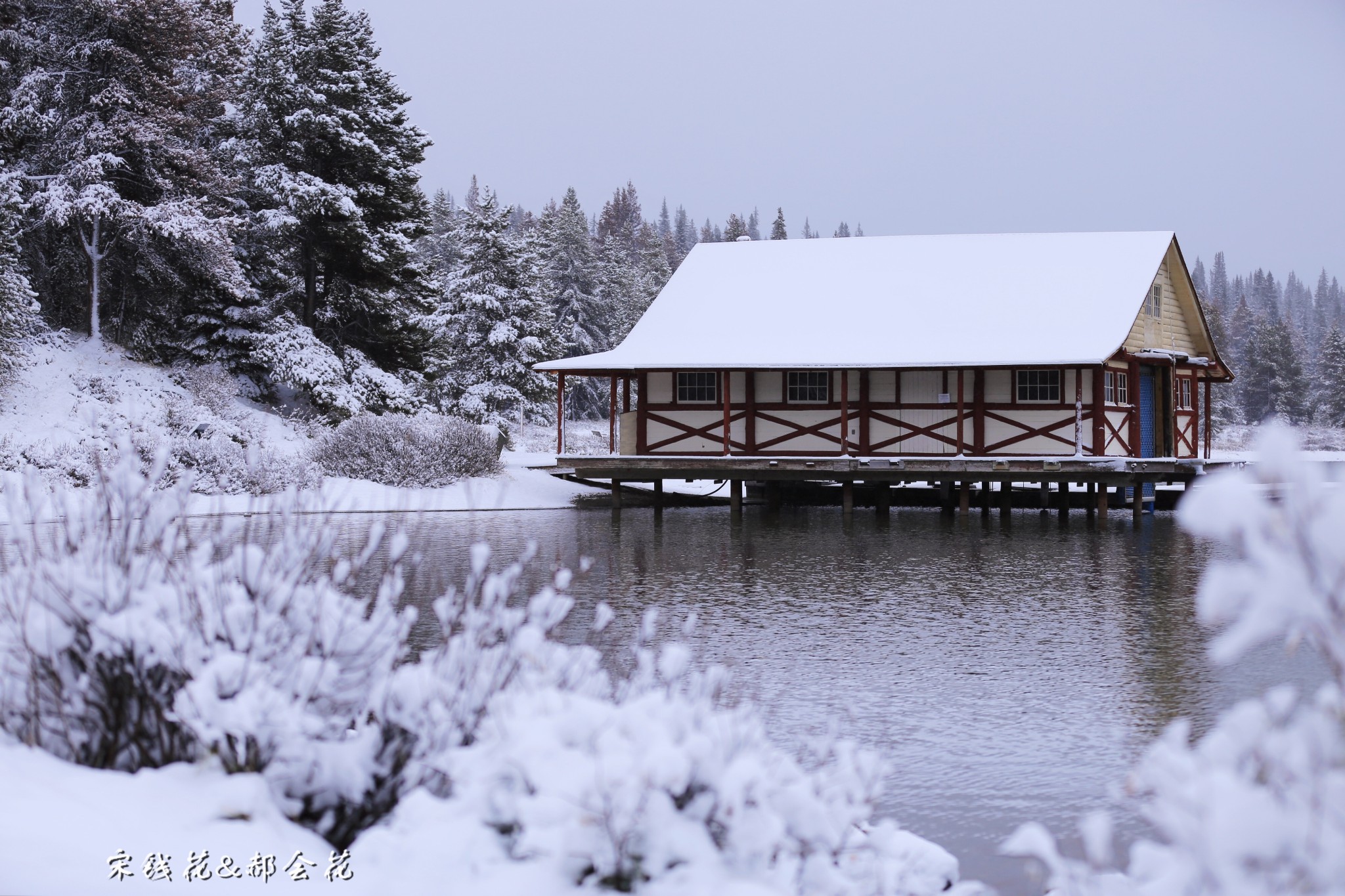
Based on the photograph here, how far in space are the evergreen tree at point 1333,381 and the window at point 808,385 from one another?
6110 centimetres

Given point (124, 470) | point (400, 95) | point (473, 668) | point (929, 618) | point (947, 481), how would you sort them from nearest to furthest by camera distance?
point (473, 668) < point (124, 470) < point (929, 618) < point (947, 481) < point (400, 95)

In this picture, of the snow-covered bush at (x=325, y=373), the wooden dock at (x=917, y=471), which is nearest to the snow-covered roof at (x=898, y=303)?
the wooden dock at (x=917, y=471)

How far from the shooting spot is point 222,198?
33719 millimetres

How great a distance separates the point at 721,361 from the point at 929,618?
1474 centimetres

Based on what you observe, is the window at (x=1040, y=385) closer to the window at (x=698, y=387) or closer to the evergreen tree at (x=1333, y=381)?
the window at (x=698, y=387)

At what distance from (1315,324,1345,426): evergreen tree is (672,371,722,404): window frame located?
62.3 m

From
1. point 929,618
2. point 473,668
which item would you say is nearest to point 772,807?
point 473,668

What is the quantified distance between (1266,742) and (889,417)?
24.9 metres

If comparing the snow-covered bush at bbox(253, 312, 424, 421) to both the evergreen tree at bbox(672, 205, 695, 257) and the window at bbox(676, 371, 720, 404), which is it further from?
the evergreen tree at bbox(672, 205, 695, 257)

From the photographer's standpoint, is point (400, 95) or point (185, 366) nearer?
point (185, 366)

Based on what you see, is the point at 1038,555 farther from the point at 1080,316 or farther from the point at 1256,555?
the point at 1256,555

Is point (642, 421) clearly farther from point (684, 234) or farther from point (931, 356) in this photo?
point (684, 234)

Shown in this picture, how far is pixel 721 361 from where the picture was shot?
87.4ft

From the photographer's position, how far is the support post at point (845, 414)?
25781 millimetres
